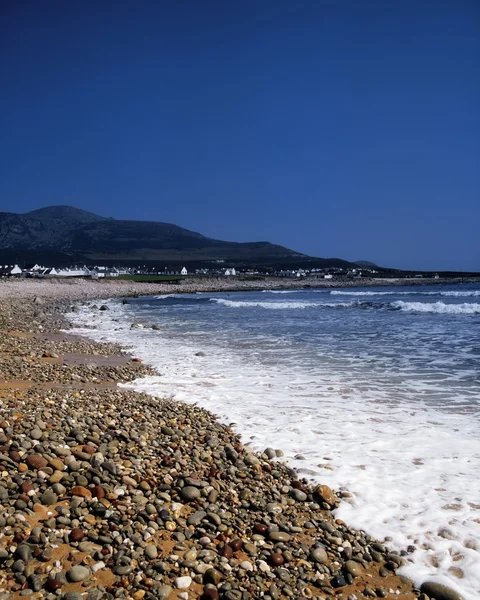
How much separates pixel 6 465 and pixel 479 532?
3.55 metres

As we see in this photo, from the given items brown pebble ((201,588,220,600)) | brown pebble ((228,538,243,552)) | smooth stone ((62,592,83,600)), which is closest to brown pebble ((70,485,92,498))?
smooth stone ((62,592,83,600))

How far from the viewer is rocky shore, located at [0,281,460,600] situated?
2.84m

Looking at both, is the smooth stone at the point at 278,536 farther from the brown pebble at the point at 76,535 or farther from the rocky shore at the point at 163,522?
the brown pebble at the point at 76,535

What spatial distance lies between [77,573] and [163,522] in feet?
2.39

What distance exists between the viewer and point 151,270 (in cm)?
14700

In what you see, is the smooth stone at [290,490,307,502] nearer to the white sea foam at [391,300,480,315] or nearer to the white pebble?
the white pebble

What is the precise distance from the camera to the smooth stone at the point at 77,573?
277 cm

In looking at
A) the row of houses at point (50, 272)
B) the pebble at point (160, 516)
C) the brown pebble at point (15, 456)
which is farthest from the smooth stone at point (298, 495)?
the row of houses at point (50, 272)

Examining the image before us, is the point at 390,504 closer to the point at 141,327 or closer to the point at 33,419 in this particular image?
the point at 33,419

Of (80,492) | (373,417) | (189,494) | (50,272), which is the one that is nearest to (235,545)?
(189,494)

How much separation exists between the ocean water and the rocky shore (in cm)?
29

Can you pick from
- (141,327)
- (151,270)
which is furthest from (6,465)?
(151,270)

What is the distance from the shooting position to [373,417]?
6.37 metres

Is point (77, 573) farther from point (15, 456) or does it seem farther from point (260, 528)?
point (15, 456)
